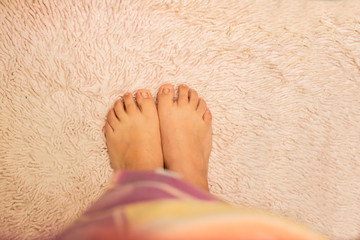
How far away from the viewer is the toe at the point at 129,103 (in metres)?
0.62

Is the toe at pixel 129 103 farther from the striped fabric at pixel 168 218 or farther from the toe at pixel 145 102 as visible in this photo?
the striped fabric at pixel 168 218

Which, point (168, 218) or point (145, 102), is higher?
point (145, 102)

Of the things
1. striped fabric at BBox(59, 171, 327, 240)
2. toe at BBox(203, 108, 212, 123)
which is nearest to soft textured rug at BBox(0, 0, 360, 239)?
Answer: toe at BBox(203, 108, 212, 123)

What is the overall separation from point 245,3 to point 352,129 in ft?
1.37

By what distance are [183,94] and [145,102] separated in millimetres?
96

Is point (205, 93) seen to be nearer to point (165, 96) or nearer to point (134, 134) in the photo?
point (165, 96)

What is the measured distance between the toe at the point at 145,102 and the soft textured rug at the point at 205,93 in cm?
2

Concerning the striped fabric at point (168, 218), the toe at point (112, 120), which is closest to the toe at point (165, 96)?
the toe at point (112, 120)

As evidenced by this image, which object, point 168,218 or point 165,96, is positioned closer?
point 168,218

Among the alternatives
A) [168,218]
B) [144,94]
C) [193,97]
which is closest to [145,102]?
[144,94]

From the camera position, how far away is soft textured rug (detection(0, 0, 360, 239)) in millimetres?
590

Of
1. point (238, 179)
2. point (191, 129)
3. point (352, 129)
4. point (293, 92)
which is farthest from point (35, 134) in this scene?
point (352, 129)

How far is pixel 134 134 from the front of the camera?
645 millimetres

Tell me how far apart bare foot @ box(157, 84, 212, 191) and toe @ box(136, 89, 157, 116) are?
18 millimetres
